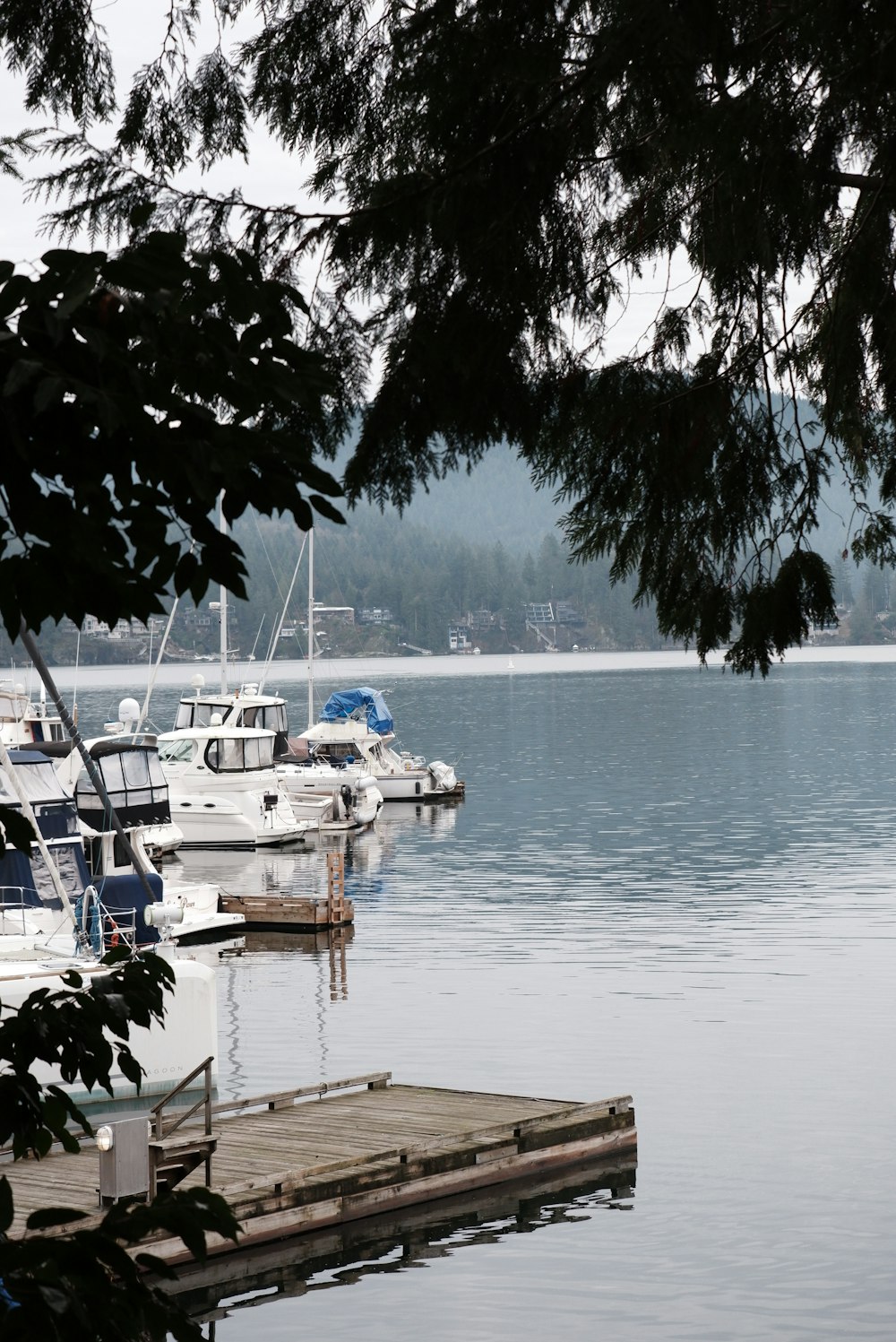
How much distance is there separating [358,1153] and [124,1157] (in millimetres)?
3128

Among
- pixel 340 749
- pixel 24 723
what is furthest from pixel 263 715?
pixel 24 723

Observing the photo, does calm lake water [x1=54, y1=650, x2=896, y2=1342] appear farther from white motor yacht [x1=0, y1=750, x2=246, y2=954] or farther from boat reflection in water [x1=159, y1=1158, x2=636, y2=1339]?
white motor yacht [x1=0, y1=750, x2=246, y2=954]

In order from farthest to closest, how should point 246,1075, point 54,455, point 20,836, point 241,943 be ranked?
point 241,943
point 246,1075
point 20,836
point 54,455

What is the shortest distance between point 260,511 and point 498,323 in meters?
3.98

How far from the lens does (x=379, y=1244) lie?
16984 mm

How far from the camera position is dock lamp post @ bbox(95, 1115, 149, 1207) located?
14992 millimetres

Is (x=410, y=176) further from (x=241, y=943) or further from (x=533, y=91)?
(x=241, y=943)

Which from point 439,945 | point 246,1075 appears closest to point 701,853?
point 439,945

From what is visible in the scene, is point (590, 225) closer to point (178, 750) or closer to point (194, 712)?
point (178, 750)

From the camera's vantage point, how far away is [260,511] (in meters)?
3.08

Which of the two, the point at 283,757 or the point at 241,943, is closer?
the point at 241,943

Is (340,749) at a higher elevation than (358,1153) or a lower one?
higher

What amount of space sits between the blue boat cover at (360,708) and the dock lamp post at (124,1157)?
53095 mm

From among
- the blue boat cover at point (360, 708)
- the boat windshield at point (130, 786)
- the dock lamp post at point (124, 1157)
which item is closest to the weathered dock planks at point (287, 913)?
the boat windshield at point (130, 786)
